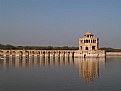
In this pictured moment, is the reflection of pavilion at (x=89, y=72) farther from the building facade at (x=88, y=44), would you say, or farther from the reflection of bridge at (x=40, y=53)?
the reflection of bridge at (x=40, y=53)

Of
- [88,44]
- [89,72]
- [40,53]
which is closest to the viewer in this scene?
[89,72]

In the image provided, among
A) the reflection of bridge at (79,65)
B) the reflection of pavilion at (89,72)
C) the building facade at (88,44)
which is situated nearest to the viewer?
the reflection of pavilion at (89,72)

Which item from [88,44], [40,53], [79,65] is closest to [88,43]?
[88,44]

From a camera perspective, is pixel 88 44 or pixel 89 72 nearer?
pixel 89 72

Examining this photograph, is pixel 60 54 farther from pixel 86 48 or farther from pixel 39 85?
pixel 39 85

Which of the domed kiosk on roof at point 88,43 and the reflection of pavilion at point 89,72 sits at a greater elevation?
the domed kiosk on roof at point 88,43

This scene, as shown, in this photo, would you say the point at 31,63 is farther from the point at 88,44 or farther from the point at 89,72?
the point at 88,44

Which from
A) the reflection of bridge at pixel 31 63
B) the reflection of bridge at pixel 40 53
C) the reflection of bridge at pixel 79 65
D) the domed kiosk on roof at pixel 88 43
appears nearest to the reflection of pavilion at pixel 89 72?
the reflection of bridge at pixel 79 65

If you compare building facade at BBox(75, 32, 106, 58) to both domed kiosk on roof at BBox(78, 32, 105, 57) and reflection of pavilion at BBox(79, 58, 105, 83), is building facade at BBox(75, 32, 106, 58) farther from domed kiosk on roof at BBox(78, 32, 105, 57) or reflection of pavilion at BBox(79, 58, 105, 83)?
reflection of pavilion at BBox(79, 58, 105, 83)

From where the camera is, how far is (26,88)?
1923 centimetres

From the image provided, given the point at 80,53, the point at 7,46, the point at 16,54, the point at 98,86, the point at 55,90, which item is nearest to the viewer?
the point at 55,90

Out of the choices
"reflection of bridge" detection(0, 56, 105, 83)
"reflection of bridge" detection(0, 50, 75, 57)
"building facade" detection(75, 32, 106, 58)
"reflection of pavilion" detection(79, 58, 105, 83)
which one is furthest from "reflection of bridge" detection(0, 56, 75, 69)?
"reflection of bridge" detection(0, 50, 75, 57)

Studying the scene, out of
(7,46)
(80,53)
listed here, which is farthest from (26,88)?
(7,46)

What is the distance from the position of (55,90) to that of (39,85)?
2237 mm
